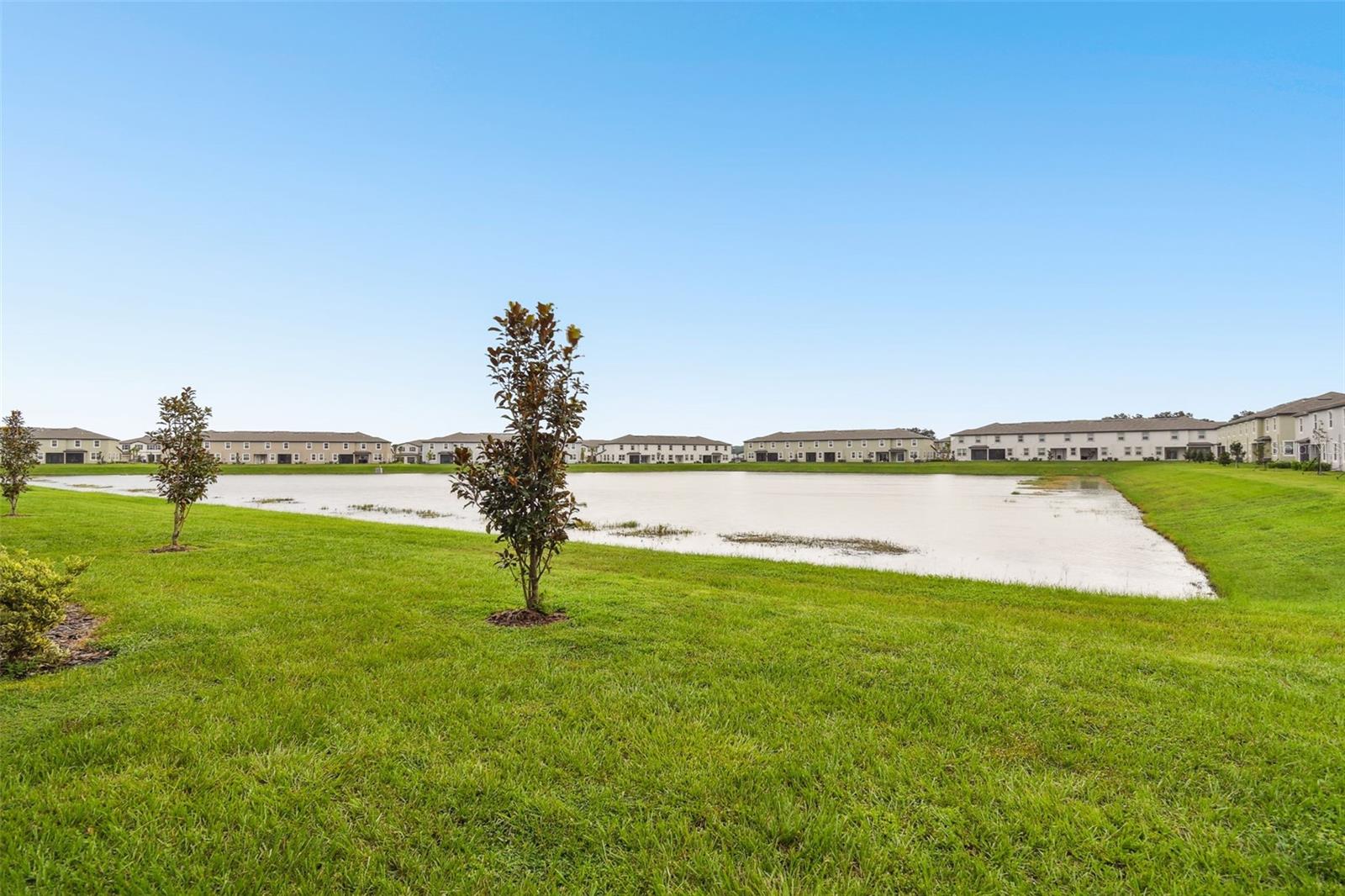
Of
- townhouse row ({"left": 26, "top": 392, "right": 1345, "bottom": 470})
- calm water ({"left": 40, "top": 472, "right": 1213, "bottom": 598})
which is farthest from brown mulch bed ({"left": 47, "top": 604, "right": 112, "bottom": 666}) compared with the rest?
townhouse row ({"left": 26, "top": 392, "right": 1345, "bottom": 470})

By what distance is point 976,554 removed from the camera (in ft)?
56.5

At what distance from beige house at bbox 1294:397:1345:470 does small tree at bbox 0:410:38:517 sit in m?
71.7

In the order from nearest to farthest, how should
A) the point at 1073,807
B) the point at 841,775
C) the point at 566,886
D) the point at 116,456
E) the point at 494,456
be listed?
the point at 566,886 → the point at 1073,807 → the point at 841,775 → the point at 494,456 → the point at 116,456

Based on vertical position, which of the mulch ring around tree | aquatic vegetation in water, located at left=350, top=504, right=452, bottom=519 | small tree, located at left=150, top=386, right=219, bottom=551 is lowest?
A: aquatic vegetation in water, located at left=350, top=504, right=452, bottom=519

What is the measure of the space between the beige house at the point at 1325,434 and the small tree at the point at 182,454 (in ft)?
209

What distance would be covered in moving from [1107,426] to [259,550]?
122117 mm

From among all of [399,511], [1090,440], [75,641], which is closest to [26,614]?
[75,641]

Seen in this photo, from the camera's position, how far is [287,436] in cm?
12325

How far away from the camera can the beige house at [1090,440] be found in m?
97.4

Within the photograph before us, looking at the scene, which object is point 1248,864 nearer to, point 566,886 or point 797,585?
point 566,886

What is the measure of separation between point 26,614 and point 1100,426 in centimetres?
12609

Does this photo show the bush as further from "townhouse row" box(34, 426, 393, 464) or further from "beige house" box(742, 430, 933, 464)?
"townhouse row" box(34, 426, 393, 464)

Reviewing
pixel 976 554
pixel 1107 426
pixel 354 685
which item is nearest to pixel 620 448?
pixel 1107 426

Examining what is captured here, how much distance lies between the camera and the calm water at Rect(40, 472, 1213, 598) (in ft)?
49.9
